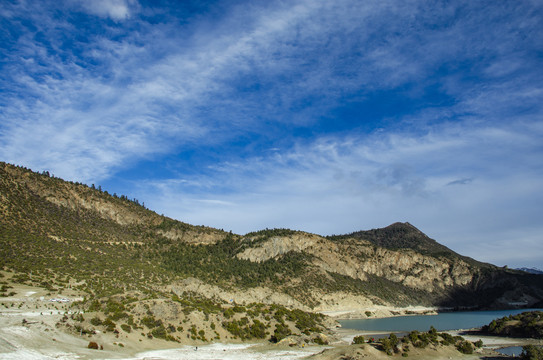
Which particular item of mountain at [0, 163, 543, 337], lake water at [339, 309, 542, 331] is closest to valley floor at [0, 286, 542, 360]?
mountain at [0, 163, 543, 337]

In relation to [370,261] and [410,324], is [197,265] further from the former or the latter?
[370,261]

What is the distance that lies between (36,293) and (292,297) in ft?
208

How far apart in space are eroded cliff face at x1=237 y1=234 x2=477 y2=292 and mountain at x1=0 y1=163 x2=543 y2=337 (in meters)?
0.46

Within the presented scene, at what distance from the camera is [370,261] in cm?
14225

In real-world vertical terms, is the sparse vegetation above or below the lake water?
above

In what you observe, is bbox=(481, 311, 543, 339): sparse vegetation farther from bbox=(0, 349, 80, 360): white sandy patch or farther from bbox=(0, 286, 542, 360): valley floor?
bbox=(0, 349, 80, 360): white sandy patch

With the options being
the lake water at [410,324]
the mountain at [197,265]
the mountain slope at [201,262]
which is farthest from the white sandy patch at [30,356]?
the lake water at [410,324]

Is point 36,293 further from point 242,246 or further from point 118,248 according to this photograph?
point 242,246

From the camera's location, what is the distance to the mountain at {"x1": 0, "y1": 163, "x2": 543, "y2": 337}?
54.8 metres

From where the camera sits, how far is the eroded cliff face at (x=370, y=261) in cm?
12294

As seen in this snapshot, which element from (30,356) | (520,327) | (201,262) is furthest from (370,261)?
(30,356)

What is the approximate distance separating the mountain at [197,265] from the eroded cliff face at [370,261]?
0.46 metres

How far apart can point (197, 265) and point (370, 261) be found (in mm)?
75007

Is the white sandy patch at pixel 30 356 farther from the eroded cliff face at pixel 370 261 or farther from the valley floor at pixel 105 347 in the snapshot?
the eroded cliff face at pixel 370 261
